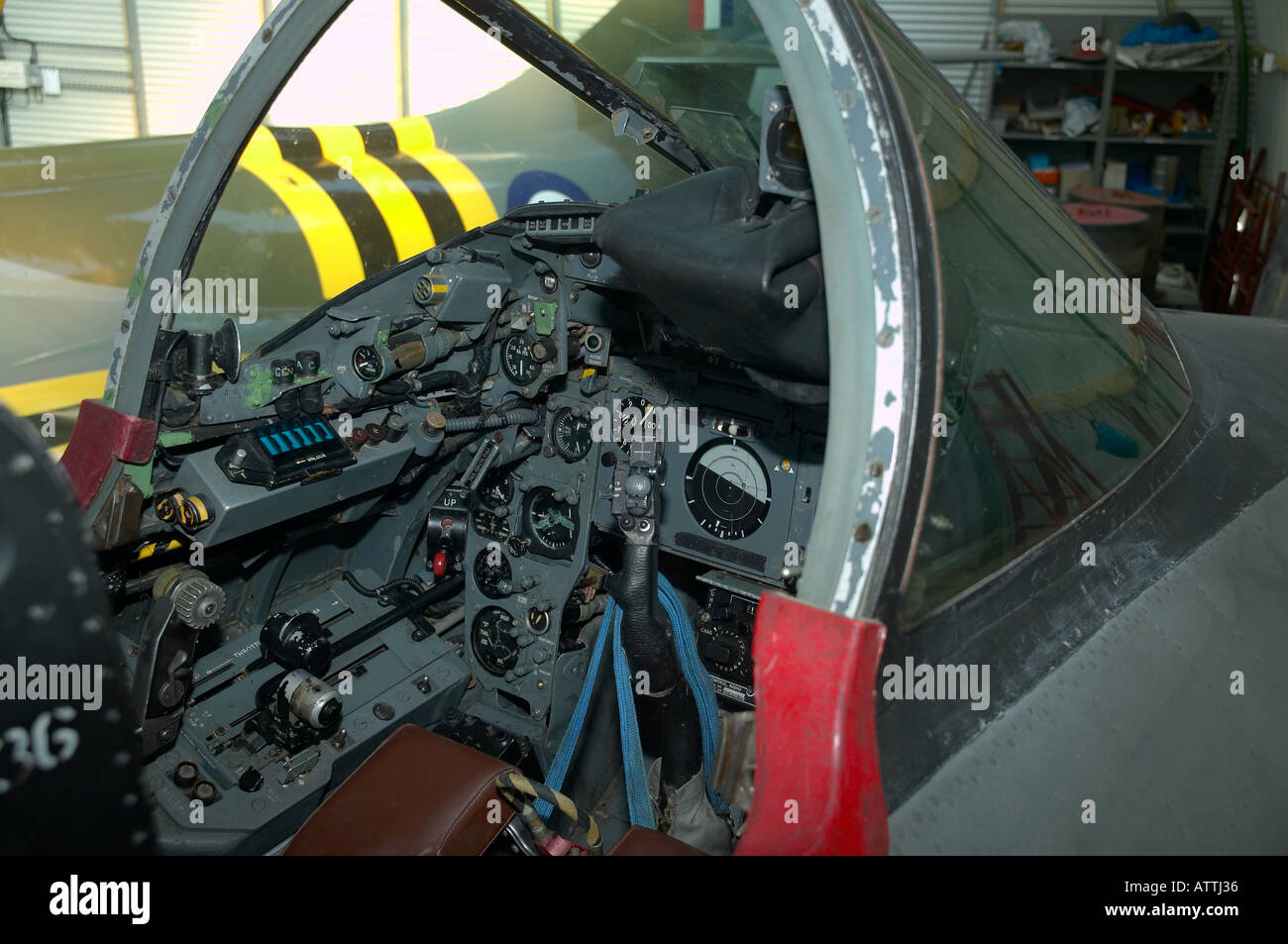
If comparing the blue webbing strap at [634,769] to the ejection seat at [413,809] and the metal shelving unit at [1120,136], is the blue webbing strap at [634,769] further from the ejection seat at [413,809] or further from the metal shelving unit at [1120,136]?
the metal shelving unit at [1120,136]

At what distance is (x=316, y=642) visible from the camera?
2.37 m

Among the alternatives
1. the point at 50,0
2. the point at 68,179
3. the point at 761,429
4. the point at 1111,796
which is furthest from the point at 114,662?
the point at 50,0

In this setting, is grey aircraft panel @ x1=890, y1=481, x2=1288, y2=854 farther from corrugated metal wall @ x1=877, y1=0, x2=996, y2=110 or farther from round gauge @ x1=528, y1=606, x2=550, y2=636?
corrugated metal wall @ x1=877, y1=0, x2=996, y2=110

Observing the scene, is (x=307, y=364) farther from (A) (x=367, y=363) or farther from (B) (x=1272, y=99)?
(B) (x=1272, y=99)

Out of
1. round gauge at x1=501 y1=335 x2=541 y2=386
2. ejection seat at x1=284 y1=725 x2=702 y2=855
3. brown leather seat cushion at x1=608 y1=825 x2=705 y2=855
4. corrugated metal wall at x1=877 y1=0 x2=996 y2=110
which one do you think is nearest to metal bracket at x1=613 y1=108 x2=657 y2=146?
round gauge at x1=501 y1=335 x2=541 y2=386

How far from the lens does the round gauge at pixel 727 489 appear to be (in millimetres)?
2471

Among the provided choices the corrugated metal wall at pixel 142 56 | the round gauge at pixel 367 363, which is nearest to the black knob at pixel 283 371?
the round gauge at pixel 367 363

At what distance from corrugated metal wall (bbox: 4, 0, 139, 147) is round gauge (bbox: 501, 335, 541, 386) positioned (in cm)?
678

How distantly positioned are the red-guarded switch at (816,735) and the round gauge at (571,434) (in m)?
1.75

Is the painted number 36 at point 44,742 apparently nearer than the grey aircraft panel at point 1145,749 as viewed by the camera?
Yes

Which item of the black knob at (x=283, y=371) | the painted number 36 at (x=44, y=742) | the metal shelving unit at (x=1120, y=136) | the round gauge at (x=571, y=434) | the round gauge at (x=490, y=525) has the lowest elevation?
the round gauge at (x=490, y=525)

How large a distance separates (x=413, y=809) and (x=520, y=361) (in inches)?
51.5

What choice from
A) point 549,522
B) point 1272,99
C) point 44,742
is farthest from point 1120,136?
point 44,742
